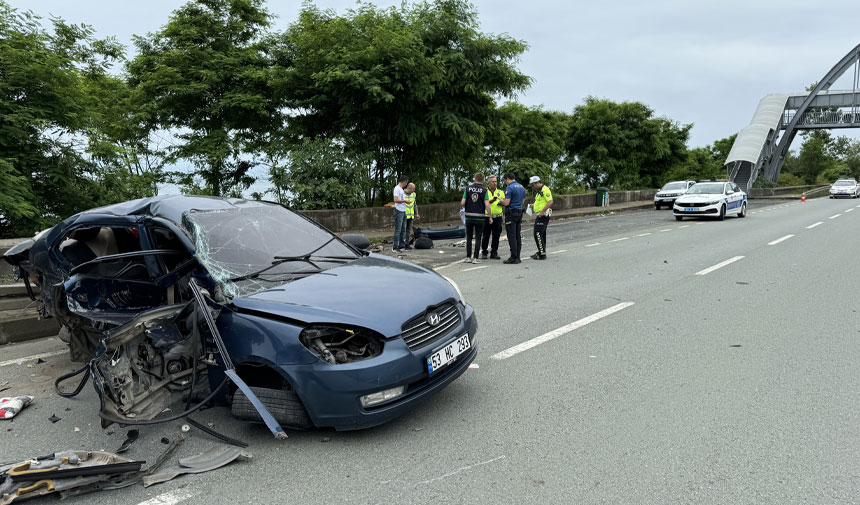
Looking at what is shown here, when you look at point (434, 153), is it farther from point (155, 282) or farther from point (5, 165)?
point (155, 282)

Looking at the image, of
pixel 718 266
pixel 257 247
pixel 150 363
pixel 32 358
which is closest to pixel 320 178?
pixel 718 266

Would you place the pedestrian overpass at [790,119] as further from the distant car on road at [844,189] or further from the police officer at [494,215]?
the police officer at [494,215]

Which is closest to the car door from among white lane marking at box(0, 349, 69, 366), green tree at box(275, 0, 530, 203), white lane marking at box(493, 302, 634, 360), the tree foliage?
white lane marking at box(0, 349, 69, 366)

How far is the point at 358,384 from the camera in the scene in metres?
3.16

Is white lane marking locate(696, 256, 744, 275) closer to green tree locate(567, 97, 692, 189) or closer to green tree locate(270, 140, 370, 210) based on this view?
green tree locate(270, 140, 370, 210)

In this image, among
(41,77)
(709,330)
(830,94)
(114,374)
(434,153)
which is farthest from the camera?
(830,94)

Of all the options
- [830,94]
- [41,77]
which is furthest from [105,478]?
[830,94]

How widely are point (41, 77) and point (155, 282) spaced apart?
7903mm

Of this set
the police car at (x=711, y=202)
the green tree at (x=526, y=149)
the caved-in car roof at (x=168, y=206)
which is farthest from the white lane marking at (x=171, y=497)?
the green tree at (x=526, y=149)

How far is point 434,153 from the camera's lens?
1770 cm

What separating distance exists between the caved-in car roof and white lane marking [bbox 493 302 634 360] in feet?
8.66

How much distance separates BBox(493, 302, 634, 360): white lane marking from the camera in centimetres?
505

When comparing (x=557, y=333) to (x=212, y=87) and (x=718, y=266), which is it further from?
(x=212, y=87)

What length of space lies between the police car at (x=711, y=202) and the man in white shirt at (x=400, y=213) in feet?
44.8
